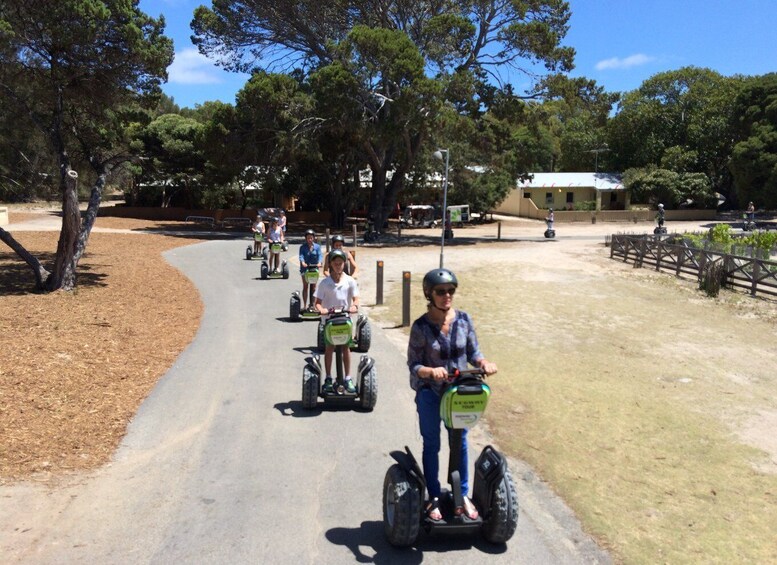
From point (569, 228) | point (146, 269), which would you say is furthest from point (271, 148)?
point (569, 228)

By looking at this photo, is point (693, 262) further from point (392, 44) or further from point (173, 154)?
point (173, 154)

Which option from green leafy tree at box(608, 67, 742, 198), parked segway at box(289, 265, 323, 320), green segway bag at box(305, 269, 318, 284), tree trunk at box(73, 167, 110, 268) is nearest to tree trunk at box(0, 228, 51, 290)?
tree trunk at box(73, 167, 110, 268)

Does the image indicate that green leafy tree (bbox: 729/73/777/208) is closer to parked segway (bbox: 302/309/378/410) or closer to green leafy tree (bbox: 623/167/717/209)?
green leafy tree (bbox: 623/167/717/209)

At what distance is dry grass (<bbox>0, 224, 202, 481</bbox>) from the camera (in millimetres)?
6176

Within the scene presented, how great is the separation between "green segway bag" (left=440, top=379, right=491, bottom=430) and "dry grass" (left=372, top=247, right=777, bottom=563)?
1.52 meters

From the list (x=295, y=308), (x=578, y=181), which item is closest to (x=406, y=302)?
(x=295, y=308)

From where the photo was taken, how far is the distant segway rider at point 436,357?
4.48 meters

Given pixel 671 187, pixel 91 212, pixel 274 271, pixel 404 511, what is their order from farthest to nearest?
pixel 671 187, pixel 274 271, pixel 91 212, pixel 404 511

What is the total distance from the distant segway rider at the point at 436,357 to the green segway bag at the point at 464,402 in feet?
Answer: 0.62

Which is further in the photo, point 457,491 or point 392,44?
point 392,44

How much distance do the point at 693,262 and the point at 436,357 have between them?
62.7ft

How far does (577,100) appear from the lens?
118ft

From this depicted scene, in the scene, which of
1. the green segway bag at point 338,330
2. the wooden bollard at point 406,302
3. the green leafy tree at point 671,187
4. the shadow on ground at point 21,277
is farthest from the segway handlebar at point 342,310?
the green leafy tree at point 671,187

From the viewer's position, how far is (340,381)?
7508mm
